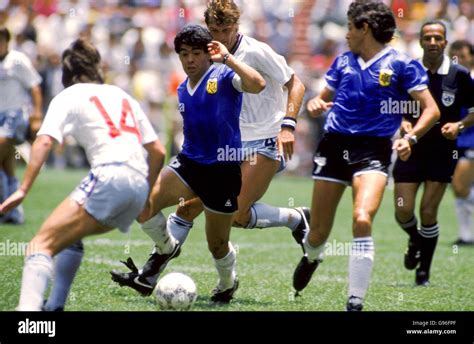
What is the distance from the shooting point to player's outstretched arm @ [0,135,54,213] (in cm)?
618

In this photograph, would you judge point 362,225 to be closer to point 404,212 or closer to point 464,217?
point 404,212

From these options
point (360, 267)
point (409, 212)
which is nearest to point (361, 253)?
→ point (360, 267)

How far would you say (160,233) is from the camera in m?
8.13

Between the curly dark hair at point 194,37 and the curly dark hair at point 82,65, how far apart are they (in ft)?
3.11

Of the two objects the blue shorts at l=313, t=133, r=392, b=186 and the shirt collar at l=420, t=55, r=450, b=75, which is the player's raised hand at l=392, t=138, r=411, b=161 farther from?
the shirt collar at l=420, t=55, r=450, b=75

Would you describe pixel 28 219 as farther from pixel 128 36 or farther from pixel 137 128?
pixel 128 36

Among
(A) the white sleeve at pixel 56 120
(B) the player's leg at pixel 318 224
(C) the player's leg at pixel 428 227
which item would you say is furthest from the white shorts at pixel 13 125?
(A) the white sleeve at pixel 56 120

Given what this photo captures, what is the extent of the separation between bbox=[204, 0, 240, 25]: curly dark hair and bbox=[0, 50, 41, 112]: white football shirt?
20.7ft

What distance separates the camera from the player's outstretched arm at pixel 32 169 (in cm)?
618

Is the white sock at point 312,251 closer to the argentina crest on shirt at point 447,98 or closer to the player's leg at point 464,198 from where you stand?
the argentina crest on shirt at point 447,98

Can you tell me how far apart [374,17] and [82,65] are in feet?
7.67

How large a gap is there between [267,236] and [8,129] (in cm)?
367
